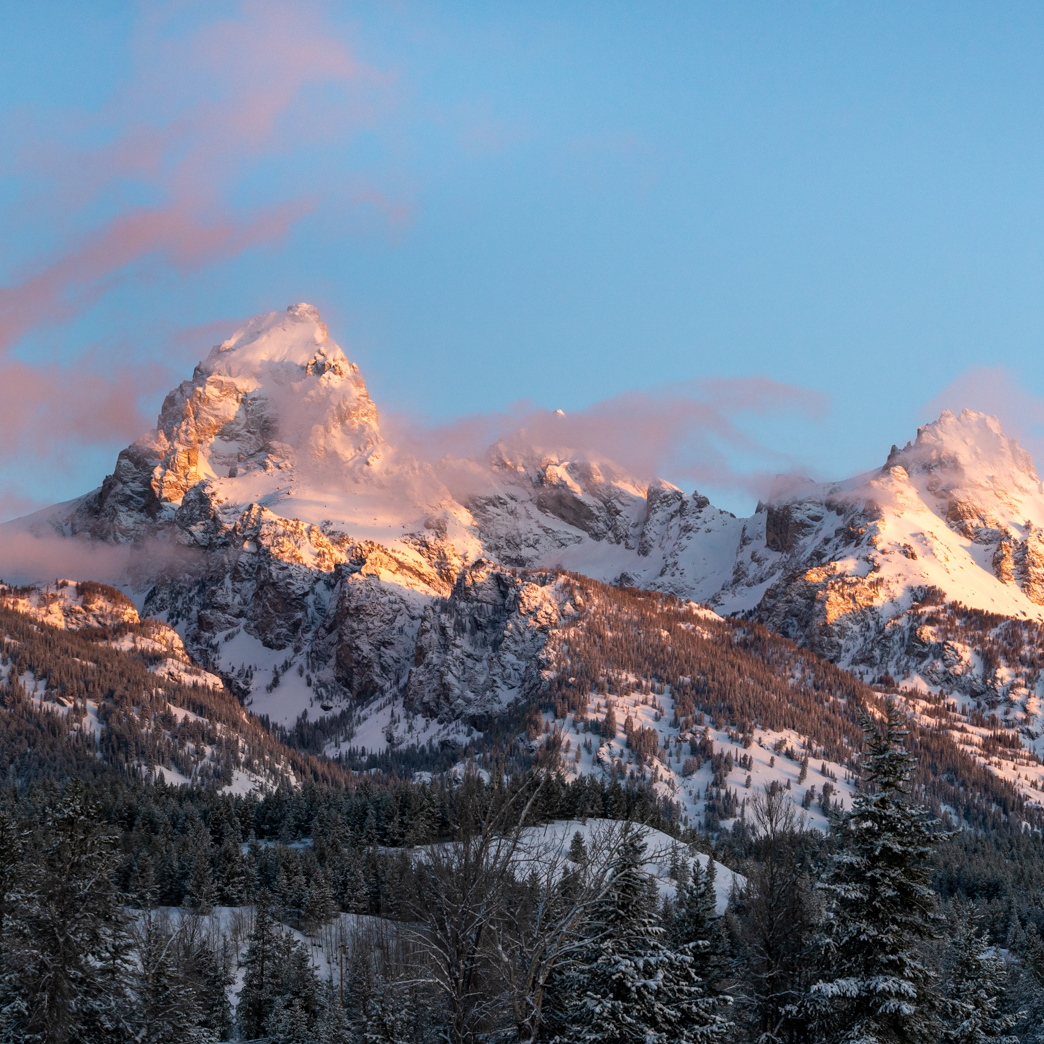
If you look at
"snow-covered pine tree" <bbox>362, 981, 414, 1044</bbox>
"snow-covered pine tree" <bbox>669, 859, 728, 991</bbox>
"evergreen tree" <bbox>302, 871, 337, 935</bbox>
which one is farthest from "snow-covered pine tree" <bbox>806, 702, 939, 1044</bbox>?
"evergreen tree" <bbox>302, 871, 337, 935</bbox>

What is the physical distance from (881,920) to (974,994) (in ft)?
52.0

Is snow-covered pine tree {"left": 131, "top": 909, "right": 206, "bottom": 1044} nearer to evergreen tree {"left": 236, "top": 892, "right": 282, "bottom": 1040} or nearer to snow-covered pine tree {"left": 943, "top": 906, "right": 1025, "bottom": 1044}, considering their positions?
evergreen tree {"left": 236, "top": 892, "right": 282, "bottom": 1040}

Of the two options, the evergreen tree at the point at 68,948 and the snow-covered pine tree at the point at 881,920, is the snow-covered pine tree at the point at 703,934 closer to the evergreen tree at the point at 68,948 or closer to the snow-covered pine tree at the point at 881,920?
the snow-covered pine tree at the point at 881,920

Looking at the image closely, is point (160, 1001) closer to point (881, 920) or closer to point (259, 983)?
point (259, 983)

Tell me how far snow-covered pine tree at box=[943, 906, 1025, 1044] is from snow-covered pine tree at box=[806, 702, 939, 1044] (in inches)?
384

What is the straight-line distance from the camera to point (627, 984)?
36.8 meters

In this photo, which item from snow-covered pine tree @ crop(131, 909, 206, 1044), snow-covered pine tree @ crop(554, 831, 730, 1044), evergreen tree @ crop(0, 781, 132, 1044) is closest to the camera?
snow-covered pine tree @ crop(554, 831, 730, 1044)

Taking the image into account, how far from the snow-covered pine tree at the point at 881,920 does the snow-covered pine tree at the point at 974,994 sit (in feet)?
32.0

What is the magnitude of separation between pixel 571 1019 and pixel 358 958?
5114cm

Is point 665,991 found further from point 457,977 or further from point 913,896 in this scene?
point 457,977

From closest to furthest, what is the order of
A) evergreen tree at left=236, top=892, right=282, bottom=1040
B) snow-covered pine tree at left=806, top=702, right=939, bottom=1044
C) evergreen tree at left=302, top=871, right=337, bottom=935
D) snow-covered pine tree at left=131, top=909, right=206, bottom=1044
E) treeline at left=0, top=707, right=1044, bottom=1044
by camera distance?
treeline at left=0, top=707, right=1044, bottom=1044
snow-covered pine tree at left=806, top=702, right=939, bottom=1044
snow-covered pine tree at left=131, top=909, right=206, bottom=1044
evergreen tree at left=236, top=892, right=282, bottom=1040
evergreen tree at left=302, top=871, right=337, bottom=935

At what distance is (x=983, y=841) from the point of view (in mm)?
181875

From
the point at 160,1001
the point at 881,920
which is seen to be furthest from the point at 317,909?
the point at 881,920

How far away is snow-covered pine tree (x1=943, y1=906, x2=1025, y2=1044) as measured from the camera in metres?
43.8
